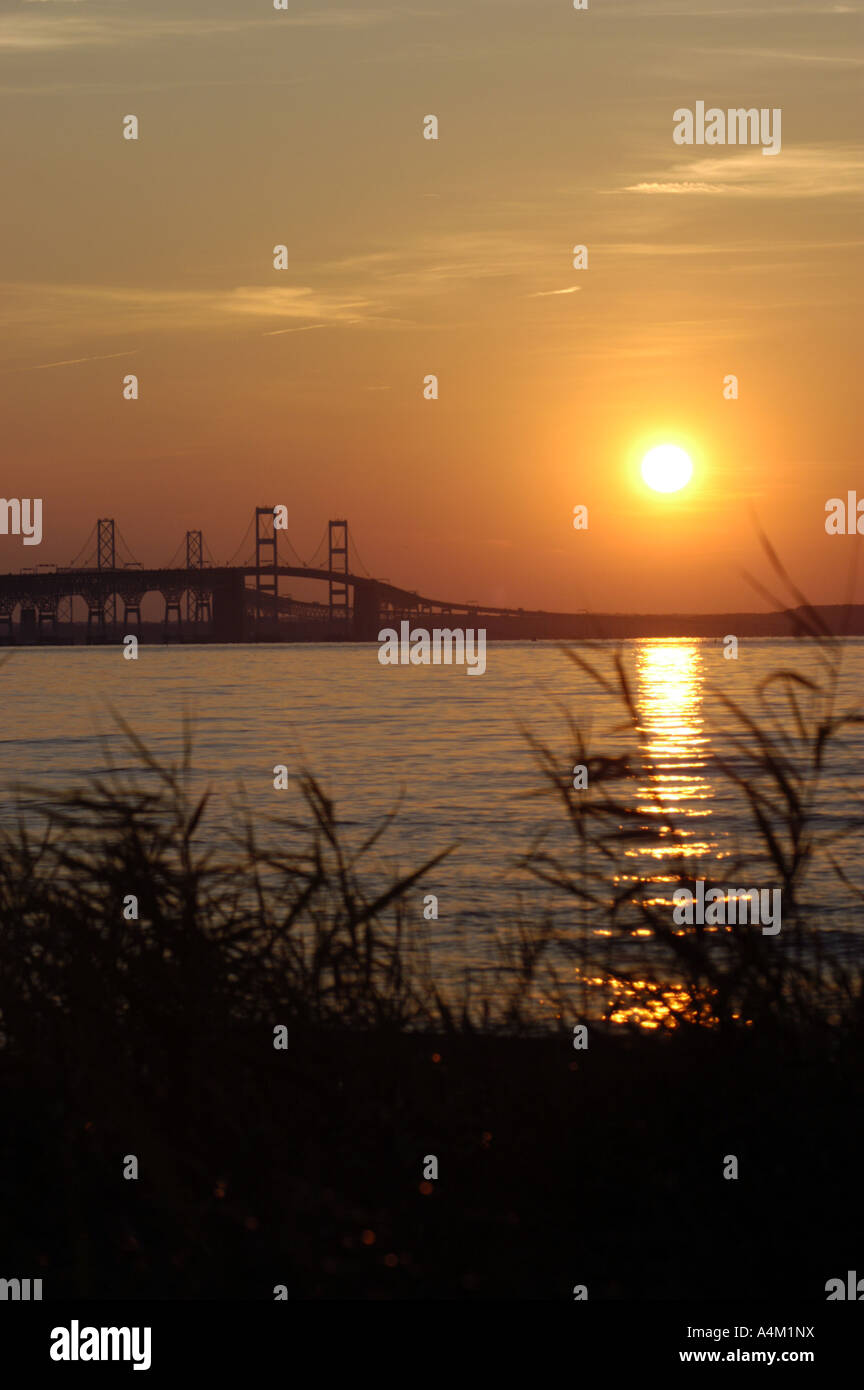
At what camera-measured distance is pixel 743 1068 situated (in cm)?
452

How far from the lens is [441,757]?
32188mm

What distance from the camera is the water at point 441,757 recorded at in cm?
1127

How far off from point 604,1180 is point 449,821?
16397 millimetres

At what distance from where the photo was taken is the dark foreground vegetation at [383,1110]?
3.77 metres

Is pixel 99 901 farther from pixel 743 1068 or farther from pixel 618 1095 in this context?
pixel 743 1068

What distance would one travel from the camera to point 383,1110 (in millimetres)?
4398

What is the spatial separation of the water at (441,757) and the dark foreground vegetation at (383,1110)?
42cm

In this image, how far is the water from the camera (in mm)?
11266

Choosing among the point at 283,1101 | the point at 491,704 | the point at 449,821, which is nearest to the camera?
the point at 283,1101

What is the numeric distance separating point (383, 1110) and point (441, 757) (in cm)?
2779

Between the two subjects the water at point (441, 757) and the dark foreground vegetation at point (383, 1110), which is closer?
the dark foreground vegetation at point (383, 1110)

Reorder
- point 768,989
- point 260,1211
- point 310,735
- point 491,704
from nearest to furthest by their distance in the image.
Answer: point 260,1211
point 768,989
point 310,735
point 491,704

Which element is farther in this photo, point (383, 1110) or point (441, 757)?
point (441, 757)
